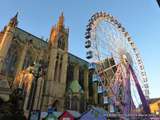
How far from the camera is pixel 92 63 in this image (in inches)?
1200

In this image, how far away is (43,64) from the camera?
148 ft

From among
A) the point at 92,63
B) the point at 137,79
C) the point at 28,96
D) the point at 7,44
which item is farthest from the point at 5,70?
the point at 137,79

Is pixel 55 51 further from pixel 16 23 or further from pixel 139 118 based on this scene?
pixel 139 118

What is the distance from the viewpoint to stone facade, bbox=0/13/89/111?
3759 centimetres

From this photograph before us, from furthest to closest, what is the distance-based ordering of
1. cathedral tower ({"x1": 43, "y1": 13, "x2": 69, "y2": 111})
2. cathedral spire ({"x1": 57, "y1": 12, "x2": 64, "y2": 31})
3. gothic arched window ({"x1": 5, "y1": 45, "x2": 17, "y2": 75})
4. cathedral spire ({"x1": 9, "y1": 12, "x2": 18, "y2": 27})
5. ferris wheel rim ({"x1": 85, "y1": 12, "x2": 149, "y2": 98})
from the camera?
cathedral spire ({"x1": 57, "y1": 12, "x2": 64, "y2": 31}) < cathedral spire ({"x1": 9, "y1": 12, "x2": 18, "y2": 27}) < cathedral tower ({"x1": 43, "y1": 13, "x2": 69, "y2": 111}) < gothic arched window ({"x1": 5, "y1": 45, "x2": 17, "y2": 75}) < ferris wheel rim ({"x1": 85, "y1": 12, "x2": 149, "y2": 98})

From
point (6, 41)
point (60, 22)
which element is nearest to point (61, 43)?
point (60, 22)

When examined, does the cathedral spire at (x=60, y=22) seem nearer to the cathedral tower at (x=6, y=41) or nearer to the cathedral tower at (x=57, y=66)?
the cathedral tower at (x=57, y=66)

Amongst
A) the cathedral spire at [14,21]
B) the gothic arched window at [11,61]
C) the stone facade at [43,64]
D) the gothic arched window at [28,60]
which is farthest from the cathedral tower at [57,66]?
the cathedral spire at [14,21]

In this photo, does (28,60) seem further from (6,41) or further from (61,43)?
(61,43)

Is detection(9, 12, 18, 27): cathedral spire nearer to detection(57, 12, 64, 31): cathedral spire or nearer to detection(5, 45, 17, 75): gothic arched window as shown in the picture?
detection(5, 45, 17, 75): gothic arched window

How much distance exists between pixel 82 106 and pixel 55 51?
1535cm

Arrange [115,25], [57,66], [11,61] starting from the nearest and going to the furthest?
[115,25] → [11,61] → [57,66]

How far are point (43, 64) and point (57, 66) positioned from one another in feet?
11.2

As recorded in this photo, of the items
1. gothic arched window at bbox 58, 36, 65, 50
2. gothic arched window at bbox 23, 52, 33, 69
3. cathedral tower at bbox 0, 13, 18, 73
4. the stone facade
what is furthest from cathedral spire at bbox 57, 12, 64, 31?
cathedral tower at bbox 0, 13, 18, 73
